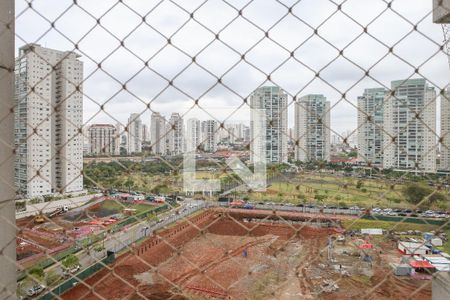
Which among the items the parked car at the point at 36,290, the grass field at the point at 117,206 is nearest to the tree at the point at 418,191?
the grass field at the point at 117,206

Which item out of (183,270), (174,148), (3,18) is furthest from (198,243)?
(3,18)

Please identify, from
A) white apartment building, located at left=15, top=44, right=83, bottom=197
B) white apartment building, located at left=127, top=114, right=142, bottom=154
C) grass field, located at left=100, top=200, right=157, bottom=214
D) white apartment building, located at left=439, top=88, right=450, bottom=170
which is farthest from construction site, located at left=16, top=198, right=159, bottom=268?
white apartment building, located at left=439, top=88, right=450, bottom=170

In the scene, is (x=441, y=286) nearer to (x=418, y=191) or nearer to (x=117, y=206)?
(x=418, y=191)

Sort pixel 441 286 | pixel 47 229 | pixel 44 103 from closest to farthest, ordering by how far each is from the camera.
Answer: pixel 441 286, pixel 44 103, pixel 47 229

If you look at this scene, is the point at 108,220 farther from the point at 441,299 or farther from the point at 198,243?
the point at 441,299

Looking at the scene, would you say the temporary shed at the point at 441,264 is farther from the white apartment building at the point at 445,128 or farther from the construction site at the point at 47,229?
the construction site at the point at 47,229

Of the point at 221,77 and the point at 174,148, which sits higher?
the point at 221,77

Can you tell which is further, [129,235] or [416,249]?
[129,235]

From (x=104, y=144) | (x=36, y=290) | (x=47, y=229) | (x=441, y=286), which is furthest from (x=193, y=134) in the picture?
(x=36, y=290)
